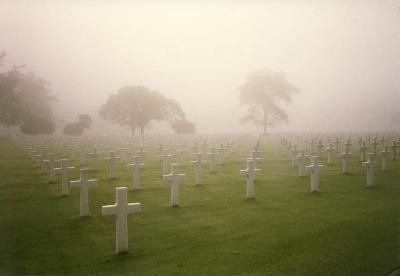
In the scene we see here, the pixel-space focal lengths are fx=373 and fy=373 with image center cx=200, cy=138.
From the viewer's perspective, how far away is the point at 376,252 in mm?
5512

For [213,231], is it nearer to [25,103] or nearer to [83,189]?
[83,189]

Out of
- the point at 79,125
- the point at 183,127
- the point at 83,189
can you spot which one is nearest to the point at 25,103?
the point at 79,125

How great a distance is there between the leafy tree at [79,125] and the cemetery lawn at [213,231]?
39.5m

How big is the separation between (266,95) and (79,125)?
A: 84.1ft

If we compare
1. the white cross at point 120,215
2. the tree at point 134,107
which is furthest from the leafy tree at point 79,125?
the white cross at point 120,215

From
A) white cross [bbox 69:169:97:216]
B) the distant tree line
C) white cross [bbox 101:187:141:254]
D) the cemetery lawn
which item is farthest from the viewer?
the distant tree line

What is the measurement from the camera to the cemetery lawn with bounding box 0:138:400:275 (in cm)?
513

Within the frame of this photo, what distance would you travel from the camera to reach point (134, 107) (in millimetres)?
49500

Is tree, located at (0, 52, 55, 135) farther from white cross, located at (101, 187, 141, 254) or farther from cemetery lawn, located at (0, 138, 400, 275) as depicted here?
white cross, located at (101, 187, 141, 254)

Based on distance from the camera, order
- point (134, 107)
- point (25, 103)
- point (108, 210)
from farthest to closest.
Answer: point (134, 107) → point (25, 103) → point (108, 210)

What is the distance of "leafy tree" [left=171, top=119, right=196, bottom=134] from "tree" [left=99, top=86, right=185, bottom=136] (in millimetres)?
1797

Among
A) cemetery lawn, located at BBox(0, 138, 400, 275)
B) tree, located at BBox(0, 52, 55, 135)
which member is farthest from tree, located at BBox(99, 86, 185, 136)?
cemetery lawn, located at BBox(0, 138, 400, 275)

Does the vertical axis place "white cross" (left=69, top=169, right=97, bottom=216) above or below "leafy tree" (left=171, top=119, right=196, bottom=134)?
below

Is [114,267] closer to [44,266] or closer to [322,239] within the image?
[44,266]
